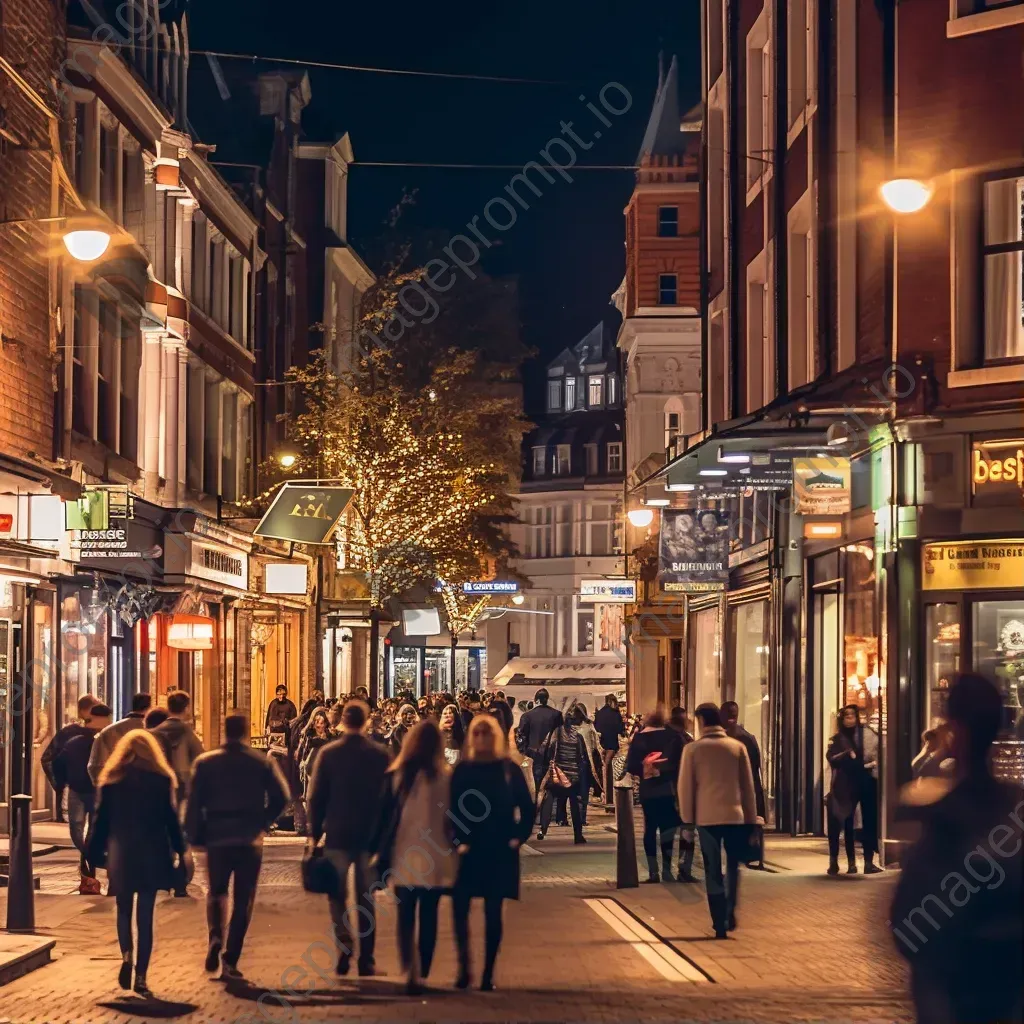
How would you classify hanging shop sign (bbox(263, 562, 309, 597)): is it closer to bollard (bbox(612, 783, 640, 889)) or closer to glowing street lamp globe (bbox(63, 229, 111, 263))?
glowing street lamp globe (bbox(63, 229, 111, 263))

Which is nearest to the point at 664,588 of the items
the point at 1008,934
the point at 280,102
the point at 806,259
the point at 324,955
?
the point at 806,259

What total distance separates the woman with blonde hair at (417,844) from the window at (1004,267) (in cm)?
981

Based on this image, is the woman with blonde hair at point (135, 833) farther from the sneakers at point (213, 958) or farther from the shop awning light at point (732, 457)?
the shop awning light at point (732, 457)

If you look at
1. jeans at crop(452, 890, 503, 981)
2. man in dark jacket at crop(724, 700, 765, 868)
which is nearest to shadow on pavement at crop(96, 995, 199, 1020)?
jeans at crop(452, 890, 503, 981)

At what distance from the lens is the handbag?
13.1m

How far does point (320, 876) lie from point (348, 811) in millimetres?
476

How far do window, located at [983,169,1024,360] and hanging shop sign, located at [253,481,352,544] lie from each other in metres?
19.6

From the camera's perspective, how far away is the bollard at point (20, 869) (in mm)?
14789

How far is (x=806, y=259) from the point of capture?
26203mm

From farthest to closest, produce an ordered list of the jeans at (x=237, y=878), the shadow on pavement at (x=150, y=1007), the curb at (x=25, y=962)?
the jeans at (x=237, y=878), the curb at (x=25, y=962), the shadow on pavement at (x=150, y=1007)

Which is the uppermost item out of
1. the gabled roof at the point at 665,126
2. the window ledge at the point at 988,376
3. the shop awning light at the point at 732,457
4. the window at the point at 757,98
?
the gabled roof at the point at 665,126

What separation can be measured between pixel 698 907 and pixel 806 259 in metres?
11.2

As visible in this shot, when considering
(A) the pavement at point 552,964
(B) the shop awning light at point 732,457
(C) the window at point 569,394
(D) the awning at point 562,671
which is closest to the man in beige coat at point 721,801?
(A) the pavement at point 552,964

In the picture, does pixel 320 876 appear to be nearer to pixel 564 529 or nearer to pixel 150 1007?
pixel 150 1007
